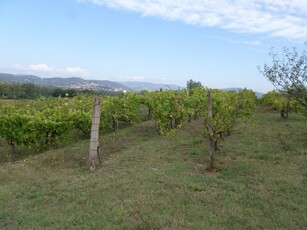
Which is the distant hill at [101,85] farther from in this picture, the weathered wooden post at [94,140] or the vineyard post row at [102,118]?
the weathered wooden post at [94,140]

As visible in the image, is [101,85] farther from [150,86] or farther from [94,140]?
[94,140]

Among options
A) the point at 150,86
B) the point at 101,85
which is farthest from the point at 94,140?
the point at 150,86

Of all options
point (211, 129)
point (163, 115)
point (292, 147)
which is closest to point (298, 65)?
point (292, 147)

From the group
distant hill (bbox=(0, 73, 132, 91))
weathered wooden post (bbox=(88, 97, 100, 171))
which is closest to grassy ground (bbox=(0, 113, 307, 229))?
weathered wooden post (bbox=(88, 97, 100, 171))

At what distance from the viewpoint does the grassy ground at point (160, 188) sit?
5250 millimetres

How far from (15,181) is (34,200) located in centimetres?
156

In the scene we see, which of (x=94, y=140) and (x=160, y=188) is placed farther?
(x=94, y=140)

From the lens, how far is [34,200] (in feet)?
20.8

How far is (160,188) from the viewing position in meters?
6.54

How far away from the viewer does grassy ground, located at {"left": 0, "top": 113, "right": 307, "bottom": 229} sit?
5.25 m

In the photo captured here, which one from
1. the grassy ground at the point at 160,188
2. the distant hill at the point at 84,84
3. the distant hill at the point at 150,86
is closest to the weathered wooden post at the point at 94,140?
the grassy ground at the point at 160,188

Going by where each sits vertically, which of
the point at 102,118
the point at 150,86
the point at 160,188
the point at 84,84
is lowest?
the point at 160,188

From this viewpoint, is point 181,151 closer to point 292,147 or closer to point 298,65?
point 292,147

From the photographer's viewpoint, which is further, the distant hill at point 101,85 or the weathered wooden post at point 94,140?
the distant hill at point 101,85
